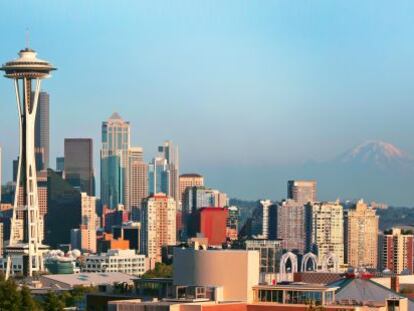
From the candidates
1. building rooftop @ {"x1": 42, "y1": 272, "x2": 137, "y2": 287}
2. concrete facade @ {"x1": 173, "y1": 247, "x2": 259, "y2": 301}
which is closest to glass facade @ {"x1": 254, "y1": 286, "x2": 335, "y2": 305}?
concrete facade @ {"x1": 173, "y1": 247, "x2": 259, "y2": 301}

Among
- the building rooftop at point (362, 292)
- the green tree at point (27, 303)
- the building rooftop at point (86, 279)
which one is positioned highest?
the building rooftop at point (362, 292)

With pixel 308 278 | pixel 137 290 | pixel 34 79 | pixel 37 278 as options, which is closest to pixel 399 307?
pixel 137 290

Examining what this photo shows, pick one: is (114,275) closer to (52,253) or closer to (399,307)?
(52,253)

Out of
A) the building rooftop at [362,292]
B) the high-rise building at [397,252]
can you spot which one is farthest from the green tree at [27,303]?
the high-rise building at [397,252]

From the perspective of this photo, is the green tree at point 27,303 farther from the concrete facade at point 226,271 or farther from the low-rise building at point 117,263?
the low-rise building at point 117,263

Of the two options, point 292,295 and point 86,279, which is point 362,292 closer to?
point 292,295

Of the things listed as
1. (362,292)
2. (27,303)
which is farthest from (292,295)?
(27,303)

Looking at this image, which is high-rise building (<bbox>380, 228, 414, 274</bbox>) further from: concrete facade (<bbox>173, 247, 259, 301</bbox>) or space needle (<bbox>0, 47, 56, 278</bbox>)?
concrete facade (<bbox>173, 247, 259, 301</bbox>)

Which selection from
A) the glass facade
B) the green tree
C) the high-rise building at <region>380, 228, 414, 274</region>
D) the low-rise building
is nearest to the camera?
the glass facade
